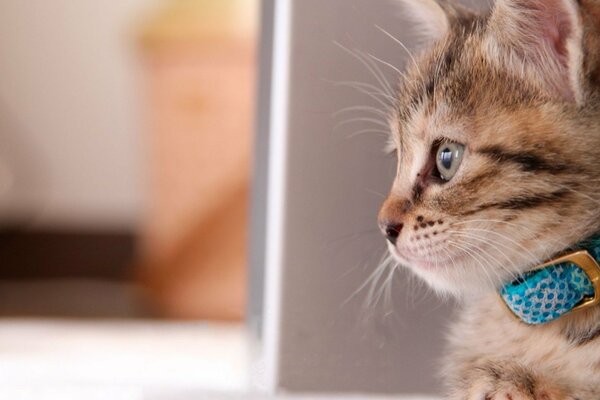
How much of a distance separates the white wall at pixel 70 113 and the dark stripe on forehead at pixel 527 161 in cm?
218

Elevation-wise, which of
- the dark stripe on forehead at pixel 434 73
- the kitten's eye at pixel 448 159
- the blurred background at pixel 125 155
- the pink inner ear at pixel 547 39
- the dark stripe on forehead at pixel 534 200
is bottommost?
the blurred background at pixel 125 155

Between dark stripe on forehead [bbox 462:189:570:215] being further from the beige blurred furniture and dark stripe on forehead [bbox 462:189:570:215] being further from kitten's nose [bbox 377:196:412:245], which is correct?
the beige blurred furniture

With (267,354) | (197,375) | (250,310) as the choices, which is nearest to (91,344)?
(197,375)

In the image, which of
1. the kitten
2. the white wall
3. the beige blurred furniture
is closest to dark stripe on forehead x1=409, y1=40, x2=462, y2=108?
the kitten

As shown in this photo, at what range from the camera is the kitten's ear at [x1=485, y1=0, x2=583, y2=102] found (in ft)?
1.70

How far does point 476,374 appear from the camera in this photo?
579 millimetres

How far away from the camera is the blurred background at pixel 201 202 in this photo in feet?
2.13

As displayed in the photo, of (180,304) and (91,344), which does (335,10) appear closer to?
(91,344)

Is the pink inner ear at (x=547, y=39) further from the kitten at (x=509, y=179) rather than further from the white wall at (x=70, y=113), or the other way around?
the white wall at (x=70, y=113)

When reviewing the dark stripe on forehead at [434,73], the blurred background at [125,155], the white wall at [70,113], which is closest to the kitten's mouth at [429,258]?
the dark stripe on forehead at [434,73]

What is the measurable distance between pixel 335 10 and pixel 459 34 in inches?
3.7

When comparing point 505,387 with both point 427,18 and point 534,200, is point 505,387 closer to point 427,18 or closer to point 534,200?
point 534,200

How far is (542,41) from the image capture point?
1.80 ft

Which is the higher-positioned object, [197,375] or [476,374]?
[476,374]
